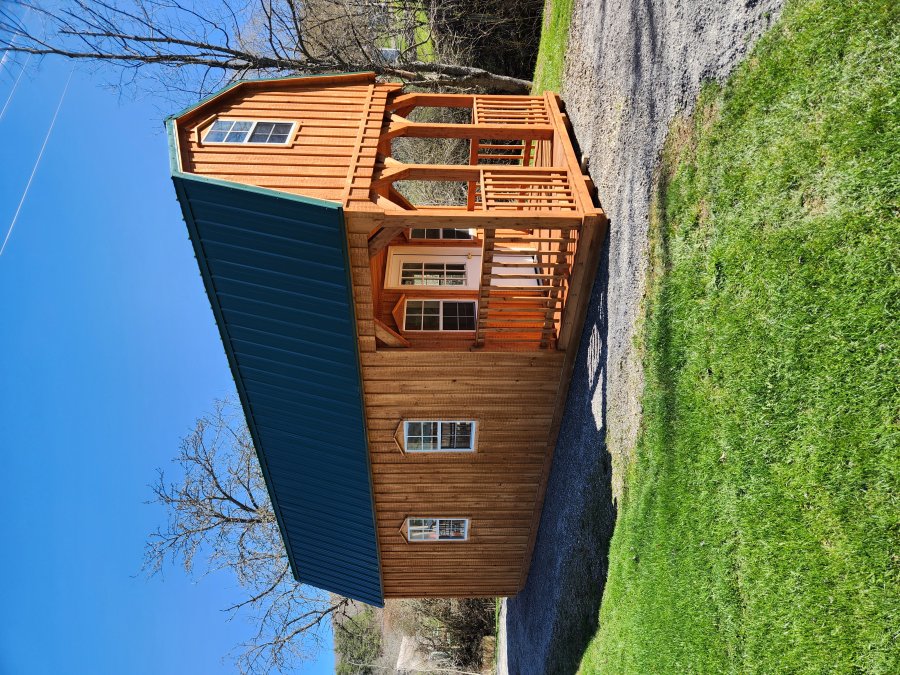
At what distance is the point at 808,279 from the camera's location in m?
5.18

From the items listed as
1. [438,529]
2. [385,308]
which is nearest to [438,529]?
[438,529]

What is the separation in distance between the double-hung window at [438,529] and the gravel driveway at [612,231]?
170cm

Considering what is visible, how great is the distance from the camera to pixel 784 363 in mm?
5406

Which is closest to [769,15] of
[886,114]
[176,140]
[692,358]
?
[886,114]

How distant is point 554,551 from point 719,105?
8341 millimetres

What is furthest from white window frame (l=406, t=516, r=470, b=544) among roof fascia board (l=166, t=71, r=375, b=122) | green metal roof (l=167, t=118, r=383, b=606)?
roof fascia board (l=166, t=71, r=375, b=122)

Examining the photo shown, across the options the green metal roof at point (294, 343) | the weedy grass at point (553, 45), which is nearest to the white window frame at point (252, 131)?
the green metal roof at point (294, 343)

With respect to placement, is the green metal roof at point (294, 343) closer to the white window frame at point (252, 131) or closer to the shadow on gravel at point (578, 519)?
the white window frame at point (252, 131)

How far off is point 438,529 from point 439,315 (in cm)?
502

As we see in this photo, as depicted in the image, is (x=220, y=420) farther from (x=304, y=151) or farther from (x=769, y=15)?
(x=769, y=15)

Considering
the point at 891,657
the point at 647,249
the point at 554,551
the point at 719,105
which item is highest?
the point at 719,105

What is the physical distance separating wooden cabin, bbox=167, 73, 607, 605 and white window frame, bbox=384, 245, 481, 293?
0.12 ft

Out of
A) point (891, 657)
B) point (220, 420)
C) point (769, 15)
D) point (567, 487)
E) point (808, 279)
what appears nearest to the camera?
point (891, 657)

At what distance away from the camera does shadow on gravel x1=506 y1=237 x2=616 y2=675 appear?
9266 millimetres
